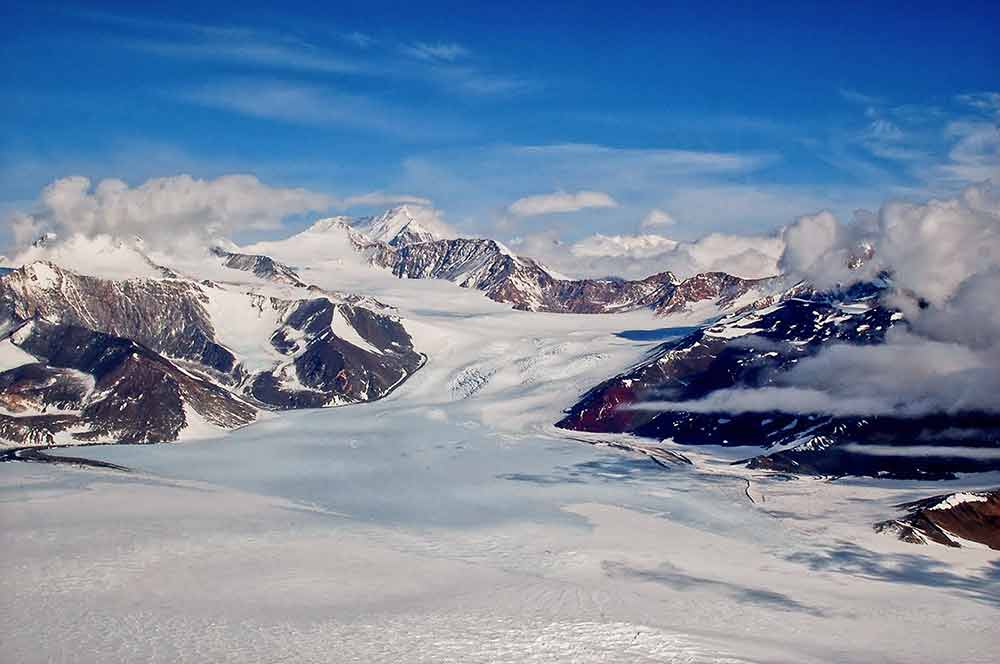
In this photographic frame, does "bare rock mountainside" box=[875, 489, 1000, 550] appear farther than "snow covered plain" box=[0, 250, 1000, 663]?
Yes

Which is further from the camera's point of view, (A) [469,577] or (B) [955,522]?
(B) [955,522]

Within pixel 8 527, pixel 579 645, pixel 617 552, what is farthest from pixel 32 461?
pixel 579 645

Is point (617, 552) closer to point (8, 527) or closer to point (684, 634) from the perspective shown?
point (684, 634)

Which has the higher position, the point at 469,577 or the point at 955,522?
the point at 955,522
